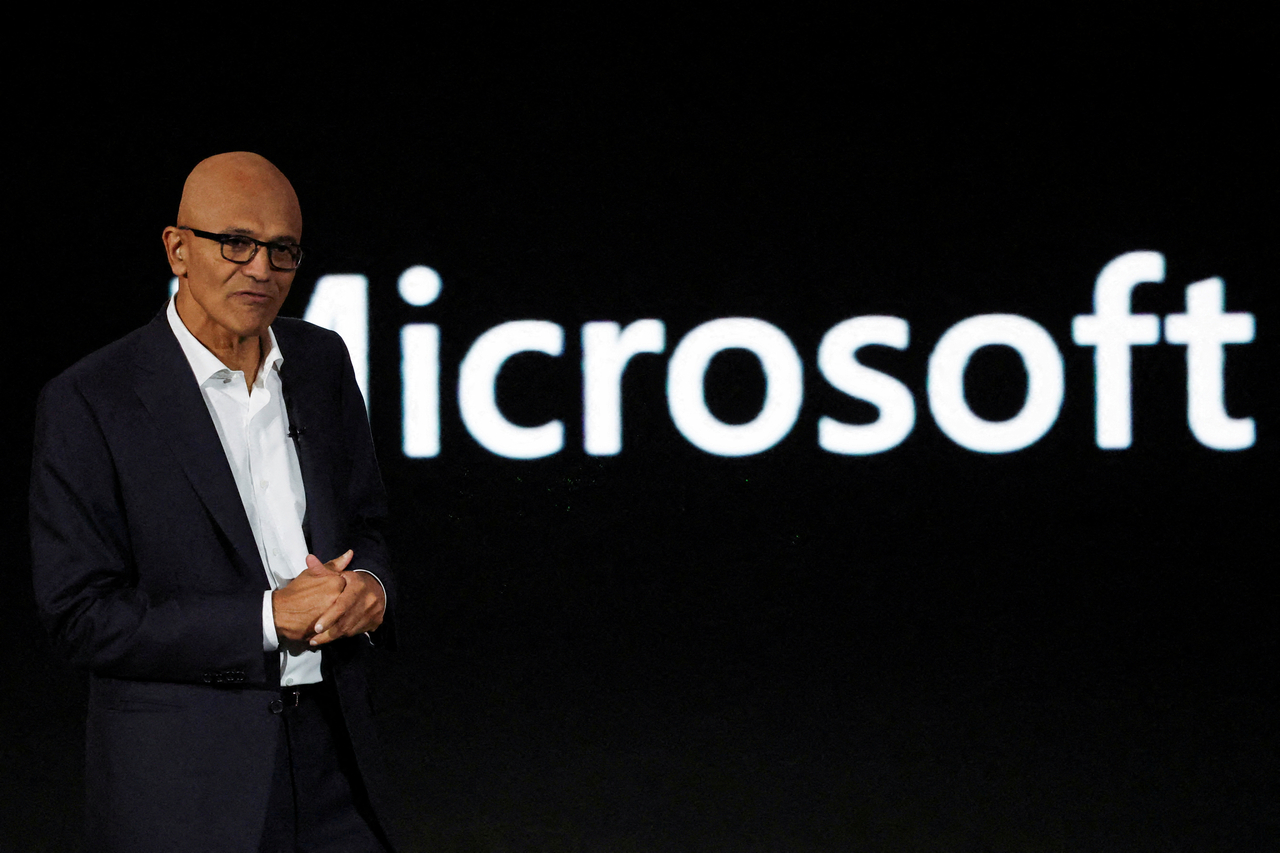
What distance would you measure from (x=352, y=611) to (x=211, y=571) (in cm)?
22

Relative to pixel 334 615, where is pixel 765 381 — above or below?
above

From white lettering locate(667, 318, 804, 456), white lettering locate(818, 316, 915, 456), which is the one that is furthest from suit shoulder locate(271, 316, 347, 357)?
white lettering locate(818, 316, 915, 456)

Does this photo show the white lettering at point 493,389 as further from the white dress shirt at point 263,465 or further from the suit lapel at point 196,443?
the suit lapel at point 196,443

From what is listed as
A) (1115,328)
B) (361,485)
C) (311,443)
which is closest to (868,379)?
(1115,328)

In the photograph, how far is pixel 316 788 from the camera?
194 cm

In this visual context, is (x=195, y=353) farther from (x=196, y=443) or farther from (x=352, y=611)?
(x=352, y=611)

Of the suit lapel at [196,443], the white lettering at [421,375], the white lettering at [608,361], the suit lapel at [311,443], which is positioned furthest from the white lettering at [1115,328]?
the suit lapel at [196,443]

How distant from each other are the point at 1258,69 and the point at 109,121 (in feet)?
12.1

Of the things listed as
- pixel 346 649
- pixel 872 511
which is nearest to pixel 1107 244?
pixel 872 511

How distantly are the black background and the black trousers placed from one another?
186cm

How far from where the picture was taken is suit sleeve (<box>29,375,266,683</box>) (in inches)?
68.6

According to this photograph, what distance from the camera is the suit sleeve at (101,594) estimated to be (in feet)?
5.71

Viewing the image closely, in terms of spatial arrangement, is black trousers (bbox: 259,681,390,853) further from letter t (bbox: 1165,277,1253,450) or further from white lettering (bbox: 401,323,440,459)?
letter t (bbox: 1165,277,1253,450)

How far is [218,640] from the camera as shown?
1775mm
